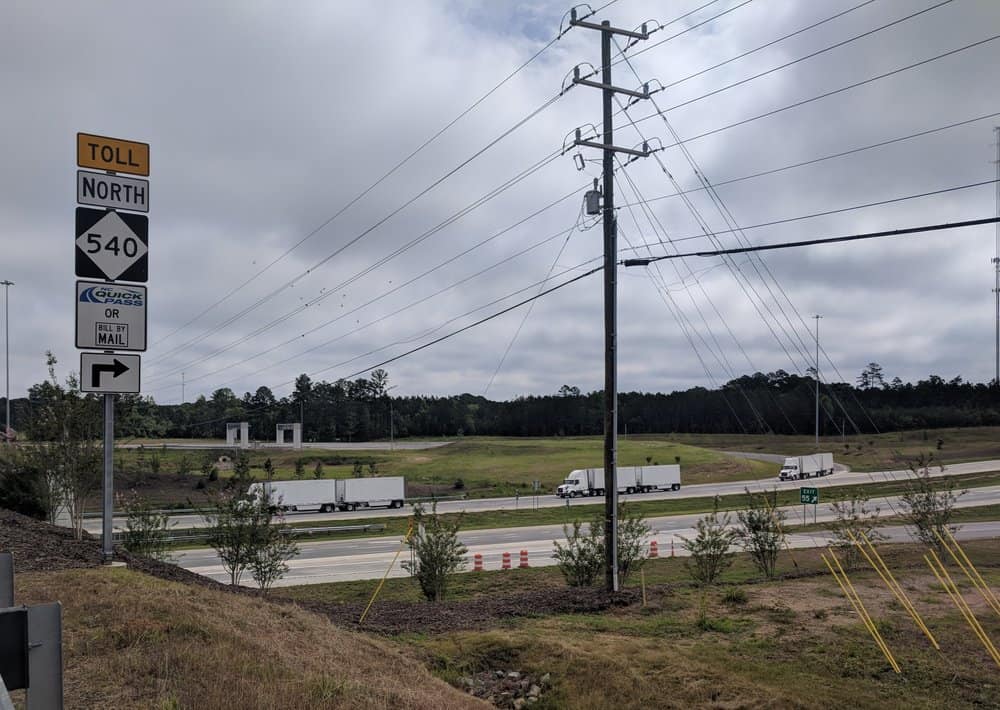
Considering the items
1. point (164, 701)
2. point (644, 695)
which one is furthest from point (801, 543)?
point (164, 701)

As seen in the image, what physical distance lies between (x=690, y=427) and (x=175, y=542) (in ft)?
388

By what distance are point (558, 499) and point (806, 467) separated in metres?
28.4

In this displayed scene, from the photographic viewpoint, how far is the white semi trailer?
181 feet

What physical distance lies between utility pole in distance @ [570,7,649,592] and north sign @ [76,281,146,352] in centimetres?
928

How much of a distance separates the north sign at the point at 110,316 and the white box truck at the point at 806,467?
2814 inches

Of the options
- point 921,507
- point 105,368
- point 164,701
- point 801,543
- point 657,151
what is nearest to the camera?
point 164,701

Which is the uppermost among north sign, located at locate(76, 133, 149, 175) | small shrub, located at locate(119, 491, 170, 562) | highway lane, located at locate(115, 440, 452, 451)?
north sign, located at locate(76, 133, 149, 175)

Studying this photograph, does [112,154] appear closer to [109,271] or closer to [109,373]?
[109,271]

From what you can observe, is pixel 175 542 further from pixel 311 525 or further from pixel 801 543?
pixel 801 543

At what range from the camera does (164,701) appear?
5.53 metres

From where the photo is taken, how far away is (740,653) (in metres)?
13.0

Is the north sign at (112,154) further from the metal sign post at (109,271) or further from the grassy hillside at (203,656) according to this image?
the grassy hillside at (203,656)

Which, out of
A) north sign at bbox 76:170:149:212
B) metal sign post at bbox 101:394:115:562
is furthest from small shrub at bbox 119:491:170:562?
north sign at bbox 76:170:149:212

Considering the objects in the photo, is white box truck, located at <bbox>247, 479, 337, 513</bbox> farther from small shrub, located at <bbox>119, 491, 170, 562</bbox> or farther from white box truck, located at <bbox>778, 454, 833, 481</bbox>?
white box truck, located at <bbox>778, 454, 833, 481</bbox>
